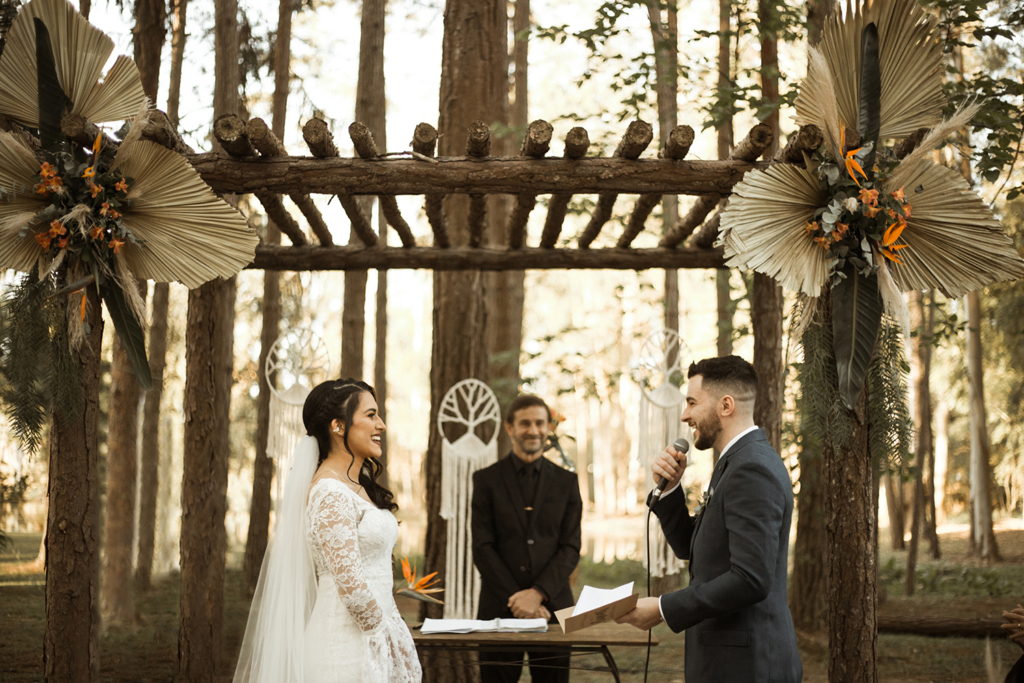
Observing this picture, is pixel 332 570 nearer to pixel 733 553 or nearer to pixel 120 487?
pixel 733 553

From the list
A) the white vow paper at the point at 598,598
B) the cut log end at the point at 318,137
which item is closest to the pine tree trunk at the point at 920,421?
the white vow paper at the point at 598,598

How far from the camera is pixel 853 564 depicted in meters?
4.00

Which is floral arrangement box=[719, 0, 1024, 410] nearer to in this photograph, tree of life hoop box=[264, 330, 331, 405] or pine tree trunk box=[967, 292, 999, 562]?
tree of life hoop box=[264, 330, 331, 405]

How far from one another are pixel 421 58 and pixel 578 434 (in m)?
17.4

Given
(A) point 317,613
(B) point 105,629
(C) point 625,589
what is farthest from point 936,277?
(B) point 105,629

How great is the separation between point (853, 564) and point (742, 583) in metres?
1.69

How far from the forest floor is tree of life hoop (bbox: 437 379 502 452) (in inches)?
83.8

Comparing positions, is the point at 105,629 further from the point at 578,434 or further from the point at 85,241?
the point at 578,434

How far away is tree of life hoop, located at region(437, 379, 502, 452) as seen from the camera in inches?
235

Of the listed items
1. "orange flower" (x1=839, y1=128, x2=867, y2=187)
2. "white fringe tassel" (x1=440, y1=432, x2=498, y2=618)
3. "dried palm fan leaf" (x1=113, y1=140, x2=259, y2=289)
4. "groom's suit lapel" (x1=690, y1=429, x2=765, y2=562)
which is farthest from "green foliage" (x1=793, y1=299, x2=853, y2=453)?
"dried palm fan leaf" (x1=113, y1=140, x2=259, y2=289)

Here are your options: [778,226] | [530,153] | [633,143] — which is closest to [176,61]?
[530,153]

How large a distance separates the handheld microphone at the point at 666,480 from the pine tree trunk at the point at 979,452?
393 inches

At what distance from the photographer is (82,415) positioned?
156 inches

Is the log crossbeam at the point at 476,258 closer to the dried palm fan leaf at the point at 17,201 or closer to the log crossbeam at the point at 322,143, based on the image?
the log crossbeam at the point at 322,143
